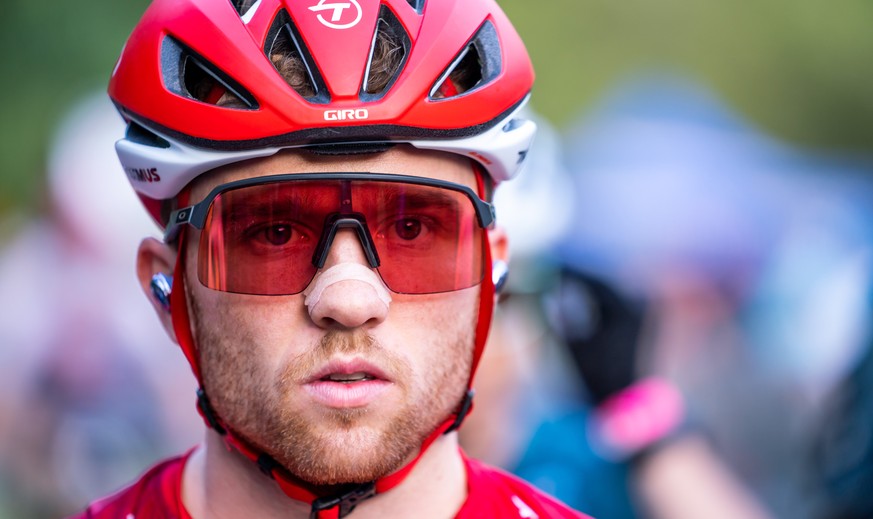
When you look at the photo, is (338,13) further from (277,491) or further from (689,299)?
(689,299)

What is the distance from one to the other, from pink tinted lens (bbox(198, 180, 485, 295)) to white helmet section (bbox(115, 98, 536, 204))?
0.32 ft

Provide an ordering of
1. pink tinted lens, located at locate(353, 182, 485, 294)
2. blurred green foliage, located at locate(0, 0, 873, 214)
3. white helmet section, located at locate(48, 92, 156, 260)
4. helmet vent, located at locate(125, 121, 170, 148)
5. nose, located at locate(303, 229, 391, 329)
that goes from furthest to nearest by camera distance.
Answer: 1. blurred green foliage, located at locate(0, 0, 873, 214)
2. white helmet section, located at locate(48, 92, 156, 260)
3. helmet vent, located at locate(125, 121, 170, 148)
4. pink tinted lens, located at locate(353, 182, 485, 294)
5. nose, located at locate(303, 229, 391, 329)

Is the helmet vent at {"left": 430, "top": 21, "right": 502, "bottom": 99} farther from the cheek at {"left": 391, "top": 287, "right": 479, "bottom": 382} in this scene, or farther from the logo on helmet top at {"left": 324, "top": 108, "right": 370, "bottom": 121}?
the cheek at {"left": 391, "top": 287, "right": 479, "bottom": 382}

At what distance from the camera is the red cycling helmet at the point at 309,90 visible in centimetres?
223

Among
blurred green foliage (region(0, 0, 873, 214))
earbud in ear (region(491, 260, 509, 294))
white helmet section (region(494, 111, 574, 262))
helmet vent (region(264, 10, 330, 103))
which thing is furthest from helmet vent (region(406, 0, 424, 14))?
blurred green foliage (region(0, 0, 873, 214))

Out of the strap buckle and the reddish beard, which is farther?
the strap buckle

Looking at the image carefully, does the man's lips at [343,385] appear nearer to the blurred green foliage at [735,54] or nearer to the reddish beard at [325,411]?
the reddish beard at [325,411]

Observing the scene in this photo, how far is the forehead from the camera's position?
225 cm

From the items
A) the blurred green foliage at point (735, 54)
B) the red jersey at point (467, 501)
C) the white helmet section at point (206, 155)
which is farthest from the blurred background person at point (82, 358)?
the white helmet section at point (206, 155)

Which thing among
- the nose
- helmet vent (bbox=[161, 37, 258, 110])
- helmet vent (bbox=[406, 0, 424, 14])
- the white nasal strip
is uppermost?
helmet vent (bbox=[406, 0, 424, 14])

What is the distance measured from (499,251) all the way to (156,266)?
88cm

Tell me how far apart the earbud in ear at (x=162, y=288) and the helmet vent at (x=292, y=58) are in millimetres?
582

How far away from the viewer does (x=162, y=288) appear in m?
2.52

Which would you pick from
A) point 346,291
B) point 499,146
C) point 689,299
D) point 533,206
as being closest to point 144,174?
point 346,291
